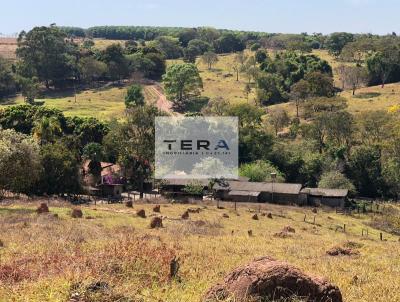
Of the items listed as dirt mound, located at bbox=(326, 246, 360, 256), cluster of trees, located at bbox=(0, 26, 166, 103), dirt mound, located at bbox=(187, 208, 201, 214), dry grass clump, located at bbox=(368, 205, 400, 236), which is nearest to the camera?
dirt mound, located at bbox=(326, 246, 360, 256)

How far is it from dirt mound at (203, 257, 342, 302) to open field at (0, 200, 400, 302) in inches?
33.3

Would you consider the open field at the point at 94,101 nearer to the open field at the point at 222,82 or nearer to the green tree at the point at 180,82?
the green tree at the point at 180,82

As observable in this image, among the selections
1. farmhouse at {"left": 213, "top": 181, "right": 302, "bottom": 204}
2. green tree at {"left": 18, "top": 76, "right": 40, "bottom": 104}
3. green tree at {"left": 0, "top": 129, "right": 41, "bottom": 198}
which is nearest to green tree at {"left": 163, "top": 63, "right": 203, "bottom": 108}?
green tree at {"left": 18, "top": 76, "right": 40, "bottom": 104}

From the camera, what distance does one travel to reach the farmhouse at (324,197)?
60344 mm

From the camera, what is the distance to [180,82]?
111 m

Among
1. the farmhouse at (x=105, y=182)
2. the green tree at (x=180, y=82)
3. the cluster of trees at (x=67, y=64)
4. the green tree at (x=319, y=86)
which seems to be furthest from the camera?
the cluster of trees at (x=67, y=64)

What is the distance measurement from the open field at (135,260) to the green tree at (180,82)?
79.0 metres

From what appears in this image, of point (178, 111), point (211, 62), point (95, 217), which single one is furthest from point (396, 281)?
point (211, 62)

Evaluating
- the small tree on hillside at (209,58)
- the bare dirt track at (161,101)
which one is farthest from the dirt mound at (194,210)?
the small tree on hillside at (209,58)

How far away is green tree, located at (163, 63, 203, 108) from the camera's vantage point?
110438 mm

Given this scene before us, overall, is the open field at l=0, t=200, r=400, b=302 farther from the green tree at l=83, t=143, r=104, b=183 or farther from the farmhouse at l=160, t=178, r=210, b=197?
the green tree at l=83, t=143, r=104, b=183

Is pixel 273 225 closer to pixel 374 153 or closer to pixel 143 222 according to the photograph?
pixel 143 222

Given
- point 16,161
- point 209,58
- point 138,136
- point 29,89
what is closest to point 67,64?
point 29,89

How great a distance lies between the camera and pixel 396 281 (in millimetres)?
15547
